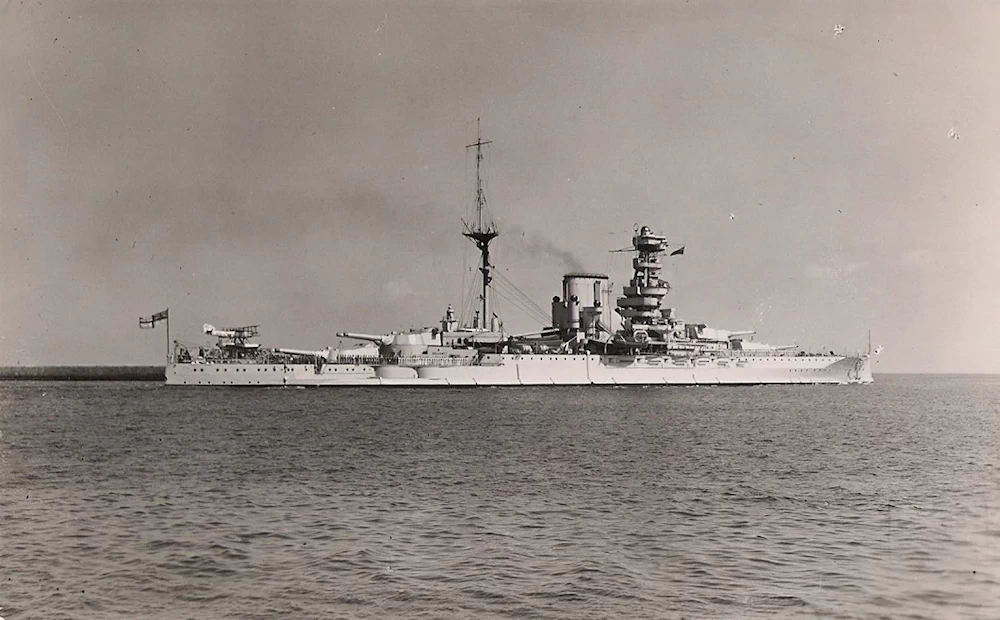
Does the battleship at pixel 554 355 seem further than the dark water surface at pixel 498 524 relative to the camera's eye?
Yes

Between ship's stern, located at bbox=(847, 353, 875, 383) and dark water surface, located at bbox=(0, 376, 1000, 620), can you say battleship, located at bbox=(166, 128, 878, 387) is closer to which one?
ship's stern, located at bbox=(847, 353, 875, 383)

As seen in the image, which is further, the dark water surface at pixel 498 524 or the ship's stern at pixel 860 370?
the ship's stern at pixel 860 370

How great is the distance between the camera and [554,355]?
52.9 meters

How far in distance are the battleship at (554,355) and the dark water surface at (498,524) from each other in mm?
25595

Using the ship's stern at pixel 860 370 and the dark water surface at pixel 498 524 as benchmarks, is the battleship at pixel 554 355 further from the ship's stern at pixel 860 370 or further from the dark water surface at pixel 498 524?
the dark water surface at pixel 498 524

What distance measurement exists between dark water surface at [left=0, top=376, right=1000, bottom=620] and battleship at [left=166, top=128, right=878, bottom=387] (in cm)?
2560

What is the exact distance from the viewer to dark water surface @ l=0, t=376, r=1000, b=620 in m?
9.04

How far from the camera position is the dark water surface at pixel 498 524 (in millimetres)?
9039

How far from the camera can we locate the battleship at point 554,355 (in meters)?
51.2

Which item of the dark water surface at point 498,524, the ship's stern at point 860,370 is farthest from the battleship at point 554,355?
the dark water surface at point 498,524

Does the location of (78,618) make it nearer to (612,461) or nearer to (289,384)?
(612,461)

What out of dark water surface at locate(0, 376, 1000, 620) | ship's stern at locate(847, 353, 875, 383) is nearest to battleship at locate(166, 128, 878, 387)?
ship's stern at locate(847, 353, 875, 383)

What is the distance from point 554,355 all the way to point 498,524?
4081 cm

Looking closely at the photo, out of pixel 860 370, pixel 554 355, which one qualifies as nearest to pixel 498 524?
pixel 554 355
